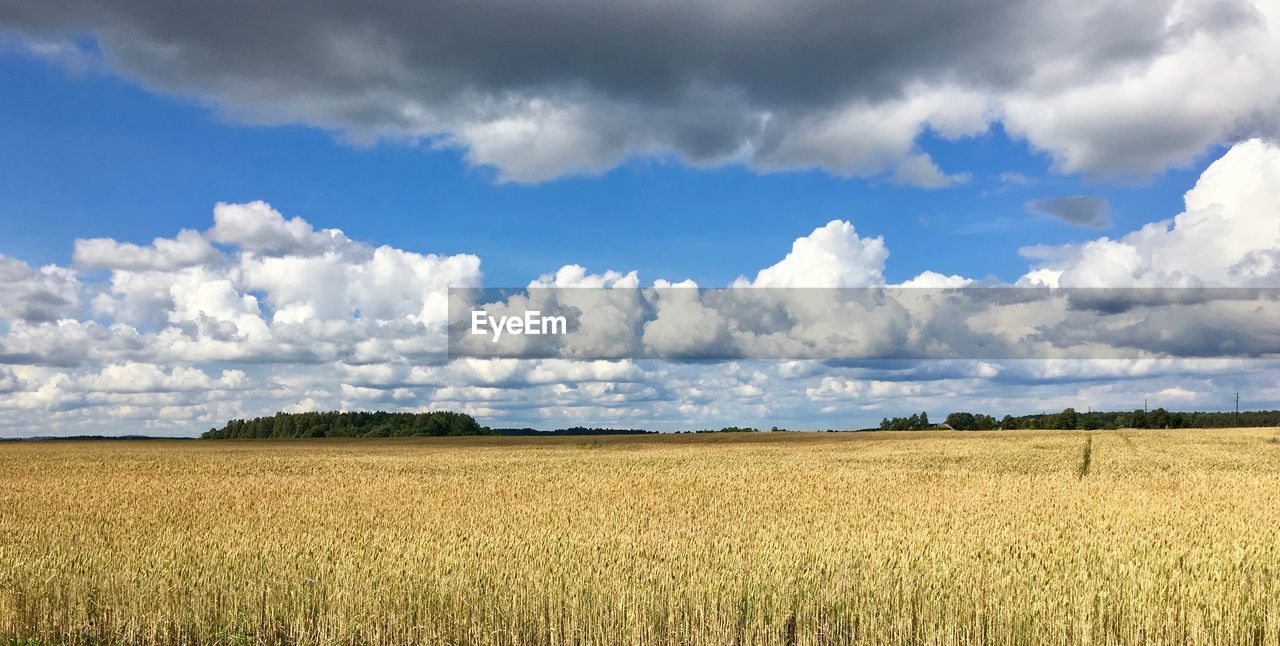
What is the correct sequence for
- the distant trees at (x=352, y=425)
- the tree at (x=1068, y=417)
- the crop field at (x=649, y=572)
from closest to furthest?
the crop field at (x=649, y=572) → the distant trees at (x=352, y=425) → the tree at (x=1068, y=417)

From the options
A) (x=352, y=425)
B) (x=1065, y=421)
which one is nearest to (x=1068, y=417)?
(x=1065, y=421)

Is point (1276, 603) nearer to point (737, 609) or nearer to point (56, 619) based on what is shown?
point (737, 609)

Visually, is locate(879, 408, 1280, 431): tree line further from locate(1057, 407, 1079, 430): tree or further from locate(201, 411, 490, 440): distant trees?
locate(201, 411, 490, 440): distant trees

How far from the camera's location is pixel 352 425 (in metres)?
156

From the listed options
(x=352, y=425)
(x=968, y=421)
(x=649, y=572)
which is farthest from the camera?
(x=968, y=421)

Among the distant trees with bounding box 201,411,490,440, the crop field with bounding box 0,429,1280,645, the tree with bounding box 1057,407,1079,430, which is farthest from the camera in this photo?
the tree with bounding box 1057,407,1079,430

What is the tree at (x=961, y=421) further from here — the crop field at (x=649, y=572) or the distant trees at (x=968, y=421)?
the crop field at (x=649, y=572)

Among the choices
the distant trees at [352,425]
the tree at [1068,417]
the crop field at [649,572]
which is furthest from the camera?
the tree at [1068,417]

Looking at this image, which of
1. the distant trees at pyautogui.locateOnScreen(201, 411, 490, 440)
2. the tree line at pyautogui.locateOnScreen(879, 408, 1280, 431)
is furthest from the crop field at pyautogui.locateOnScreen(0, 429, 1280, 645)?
the tree line at pyautogui.locateOnScreen(879, 408, 1280, 431)

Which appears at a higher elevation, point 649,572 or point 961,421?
point 649,572

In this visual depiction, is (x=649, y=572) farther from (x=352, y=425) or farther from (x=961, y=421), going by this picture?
(x=961, y=421)

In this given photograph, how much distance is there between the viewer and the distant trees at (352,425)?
Answer: 142m

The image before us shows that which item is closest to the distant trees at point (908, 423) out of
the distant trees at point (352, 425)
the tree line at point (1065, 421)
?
the tree line at point (1065, 421)

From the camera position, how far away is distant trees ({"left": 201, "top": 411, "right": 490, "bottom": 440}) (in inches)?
5595
